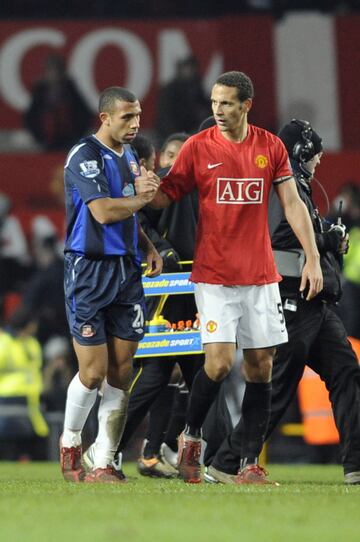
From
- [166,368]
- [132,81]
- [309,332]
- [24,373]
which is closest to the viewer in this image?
[309,332]

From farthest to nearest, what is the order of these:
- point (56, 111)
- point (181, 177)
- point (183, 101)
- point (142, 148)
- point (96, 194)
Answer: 1. point (56, 111)
2. point (183, 101)
3. point (142, 148)
4. point (181, 177)
5. point (96, 194)

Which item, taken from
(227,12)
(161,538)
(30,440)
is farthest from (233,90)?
(227,12)

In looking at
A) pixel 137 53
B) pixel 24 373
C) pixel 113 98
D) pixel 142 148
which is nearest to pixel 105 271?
pixel 113 98

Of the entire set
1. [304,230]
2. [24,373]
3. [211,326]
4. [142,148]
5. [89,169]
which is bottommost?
[24,373]

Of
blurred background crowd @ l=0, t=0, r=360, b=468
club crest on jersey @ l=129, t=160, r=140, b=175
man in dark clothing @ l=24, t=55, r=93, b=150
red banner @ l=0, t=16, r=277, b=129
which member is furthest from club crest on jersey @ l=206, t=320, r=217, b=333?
man in dark clothing @ l=24, t=55, r=93, b=150

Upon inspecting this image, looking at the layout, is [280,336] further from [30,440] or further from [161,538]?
[30,440]

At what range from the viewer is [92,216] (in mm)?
7734

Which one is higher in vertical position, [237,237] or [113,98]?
[113,98]

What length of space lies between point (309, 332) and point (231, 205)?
96 centimetres

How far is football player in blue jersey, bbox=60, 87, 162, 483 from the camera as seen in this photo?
7.71 meters

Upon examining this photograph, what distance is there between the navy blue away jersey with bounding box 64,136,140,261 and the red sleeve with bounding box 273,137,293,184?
0.69m

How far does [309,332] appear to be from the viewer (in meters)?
8.31

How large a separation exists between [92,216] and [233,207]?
0.68 meters

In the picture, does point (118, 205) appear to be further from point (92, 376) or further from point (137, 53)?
point (137, 53)
